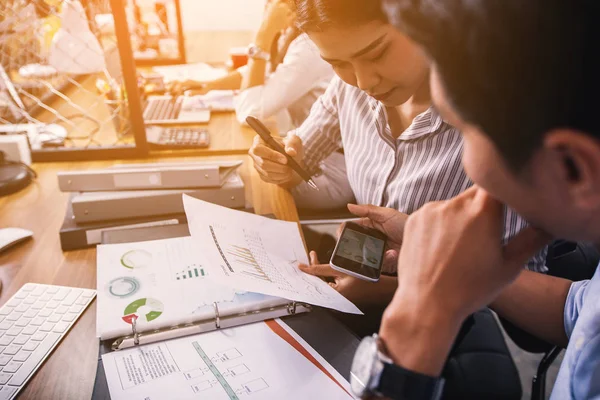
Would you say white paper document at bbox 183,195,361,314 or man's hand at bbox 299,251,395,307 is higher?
white paper document at bbox 183,195,361,314

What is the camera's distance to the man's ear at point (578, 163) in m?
0.31

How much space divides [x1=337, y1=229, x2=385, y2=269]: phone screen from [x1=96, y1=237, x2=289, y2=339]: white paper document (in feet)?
0.47

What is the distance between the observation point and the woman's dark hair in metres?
0.83

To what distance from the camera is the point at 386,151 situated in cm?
113

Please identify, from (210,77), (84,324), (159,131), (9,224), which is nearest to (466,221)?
(84,324)

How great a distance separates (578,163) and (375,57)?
609 millimetres

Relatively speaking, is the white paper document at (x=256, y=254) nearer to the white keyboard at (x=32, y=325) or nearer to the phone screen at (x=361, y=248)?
the phone screen at (x=361, y=248)

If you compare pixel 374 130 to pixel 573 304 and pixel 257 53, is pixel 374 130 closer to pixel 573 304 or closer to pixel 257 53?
pixel 573 304

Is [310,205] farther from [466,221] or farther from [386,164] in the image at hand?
[466,221]

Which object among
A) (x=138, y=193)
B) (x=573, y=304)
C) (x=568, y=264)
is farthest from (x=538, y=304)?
(x=138, y=193)

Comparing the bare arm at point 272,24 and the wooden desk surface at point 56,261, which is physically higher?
the bare arm at point 272,24

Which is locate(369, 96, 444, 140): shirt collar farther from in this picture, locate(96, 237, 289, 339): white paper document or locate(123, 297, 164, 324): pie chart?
locate(123, 297, 164, 324): pie chart

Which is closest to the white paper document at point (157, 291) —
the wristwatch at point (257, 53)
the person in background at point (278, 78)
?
the person in background at point (278, 78)

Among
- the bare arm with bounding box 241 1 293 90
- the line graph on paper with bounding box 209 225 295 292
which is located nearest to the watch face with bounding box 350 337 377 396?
the line graph on paper with bounding box 209 225 295 292
